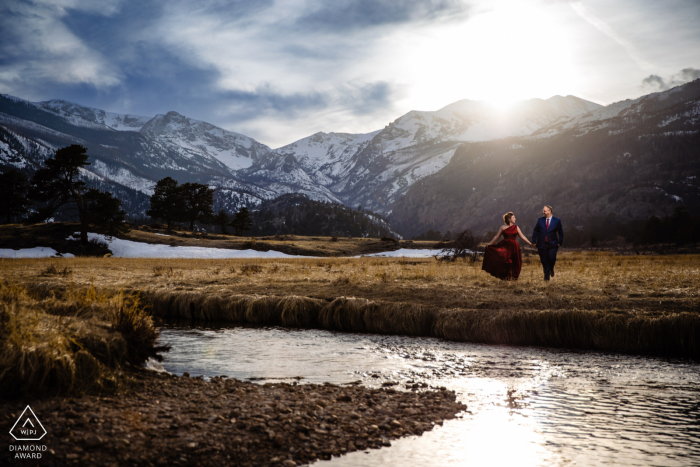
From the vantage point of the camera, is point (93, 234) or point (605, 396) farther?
point (93, 234)

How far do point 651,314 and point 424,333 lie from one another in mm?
7162

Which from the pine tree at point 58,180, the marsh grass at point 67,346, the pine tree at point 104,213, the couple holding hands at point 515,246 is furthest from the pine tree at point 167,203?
the marsh grass at point 67,346

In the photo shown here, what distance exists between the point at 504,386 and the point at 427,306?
6976mm

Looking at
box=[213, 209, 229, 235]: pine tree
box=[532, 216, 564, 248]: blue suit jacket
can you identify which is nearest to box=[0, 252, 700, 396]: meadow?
box=[532, 216, 564, 248]: blue suit jacket

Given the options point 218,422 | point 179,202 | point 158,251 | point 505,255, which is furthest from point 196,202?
point 218,422

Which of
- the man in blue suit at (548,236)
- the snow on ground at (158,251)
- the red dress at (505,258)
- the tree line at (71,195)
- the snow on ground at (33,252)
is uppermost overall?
the tree line at (71,195)

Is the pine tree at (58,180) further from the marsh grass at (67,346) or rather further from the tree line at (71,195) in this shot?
the marsh grass at (67,346)

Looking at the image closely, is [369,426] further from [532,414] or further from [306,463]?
[532,414]

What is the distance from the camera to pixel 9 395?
6.78 meters

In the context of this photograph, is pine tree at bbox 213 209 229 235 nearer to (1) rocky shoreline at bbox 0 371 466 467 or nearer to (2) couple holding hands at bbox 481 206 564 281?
(2) couple holding hands at bbox 481 206 564 281

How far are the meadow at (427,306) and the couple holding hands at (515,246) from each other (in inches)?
32.3

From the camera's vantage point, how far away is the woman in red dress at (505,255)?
1981 cm

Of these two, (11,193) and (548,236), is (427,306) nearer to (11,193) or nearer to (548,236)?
(548,236)

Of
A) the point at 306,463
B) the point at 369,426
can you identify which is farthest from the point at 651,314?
the point at 306,463
